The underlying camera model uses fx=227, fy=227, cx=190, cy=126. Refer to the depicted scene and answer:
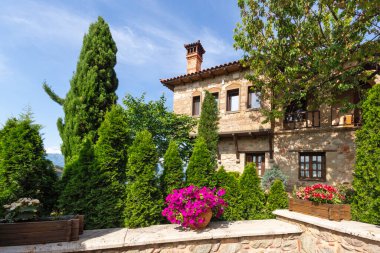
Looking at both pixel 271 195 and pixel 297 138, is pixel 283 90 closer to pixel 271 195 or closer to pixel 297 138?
pixel 297 138

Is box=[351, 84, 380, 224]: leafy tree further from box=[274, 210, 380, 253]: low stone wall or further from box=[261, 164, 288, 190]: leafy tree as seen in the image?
box=[261, 164, 288, 190]: leafy tree

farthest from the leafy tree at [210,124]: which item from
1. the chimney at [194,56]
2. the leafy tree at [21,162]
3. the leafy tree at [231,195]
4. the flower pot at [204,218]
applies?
the leafy tree at [21,162]

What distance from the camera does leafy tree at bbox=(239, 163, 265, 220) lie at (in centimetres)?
647

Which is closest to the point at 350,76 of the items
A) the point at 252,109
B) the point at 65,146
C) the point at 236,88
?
the point at 252,109

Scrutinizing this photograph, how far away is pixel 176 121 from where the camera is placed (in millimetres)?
12312

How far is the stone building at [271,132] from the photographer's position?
1028 cm

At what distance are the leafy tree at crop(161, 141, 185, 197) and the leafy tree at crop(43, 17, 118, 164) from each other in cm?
452

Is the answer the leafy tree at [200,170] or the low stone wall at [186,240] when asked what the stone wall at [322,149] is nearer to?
the low stone wall at [186,240]

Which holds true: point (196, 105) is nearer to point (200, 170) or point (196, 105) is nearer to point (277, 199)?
point (277, 199)

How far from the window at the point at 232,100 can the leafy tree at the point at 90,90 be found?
631cm

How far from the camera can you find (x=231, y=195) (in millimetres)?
6398

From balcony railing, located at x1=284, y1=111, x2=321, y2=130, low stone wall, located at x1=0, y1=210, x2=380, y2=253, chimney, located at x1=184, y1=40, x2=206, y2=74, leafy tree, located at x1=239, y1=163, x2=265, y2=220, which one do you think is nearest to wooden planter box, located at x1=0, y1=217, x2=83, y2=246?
low stone wall, located at x1=0, y1=210, x2=380, y2=253

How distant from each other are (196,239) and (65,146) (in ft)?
25.2

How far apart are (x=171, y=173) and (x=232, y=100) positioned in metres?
8.50
